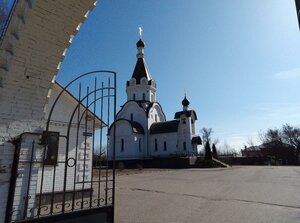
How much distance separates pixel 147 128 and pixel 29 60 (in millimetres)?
34994

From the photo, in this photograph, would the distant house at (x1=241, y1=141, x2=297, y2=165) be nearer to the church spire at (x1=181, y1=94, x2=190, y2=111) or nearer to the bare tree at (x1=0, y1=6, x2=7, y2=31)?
the church spire at (x1=181, y1=94, x2=190, y2=111)

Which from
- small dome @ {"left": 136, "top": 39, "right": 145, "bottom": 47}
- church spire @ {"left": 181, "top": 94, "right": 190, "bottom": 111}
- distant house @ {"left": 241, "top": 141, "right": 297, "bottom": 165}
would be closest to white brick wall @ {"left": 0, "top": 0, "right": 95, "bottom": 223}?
church spire @ {"left": 181, "top": 94, "right": 190, "bottom": 111}

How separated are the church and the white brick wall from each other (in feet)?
105

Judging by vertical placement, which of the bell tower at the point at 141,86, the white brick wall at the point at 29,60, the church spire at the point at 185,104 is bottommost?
the white brick wall at the point at 29,60

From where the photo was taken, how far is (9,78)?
3.54m

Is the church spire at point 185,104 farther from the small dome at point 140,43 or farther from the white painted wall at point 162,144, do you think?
the small dome at point 140,43

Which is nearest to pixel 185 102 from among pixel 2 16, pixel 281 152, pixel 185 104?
pixel 185 104

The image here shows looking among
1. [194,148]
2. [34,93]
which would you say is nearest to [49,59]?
[34,93]

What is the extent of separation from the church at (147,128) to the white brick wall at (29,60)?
105 ft

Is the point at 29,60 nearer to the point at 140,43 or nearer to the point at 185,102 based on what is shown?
the point at 185,102

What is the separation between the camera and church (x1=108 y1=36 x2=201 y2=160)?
3662cm

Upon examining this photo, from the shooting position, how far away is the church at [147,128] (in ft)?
120

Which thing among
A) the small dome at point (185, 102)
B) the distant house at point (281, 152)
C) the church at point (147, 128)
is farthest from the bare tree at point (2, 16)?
the distant house at point (281, 152)

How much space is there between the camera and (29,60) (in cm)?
372
